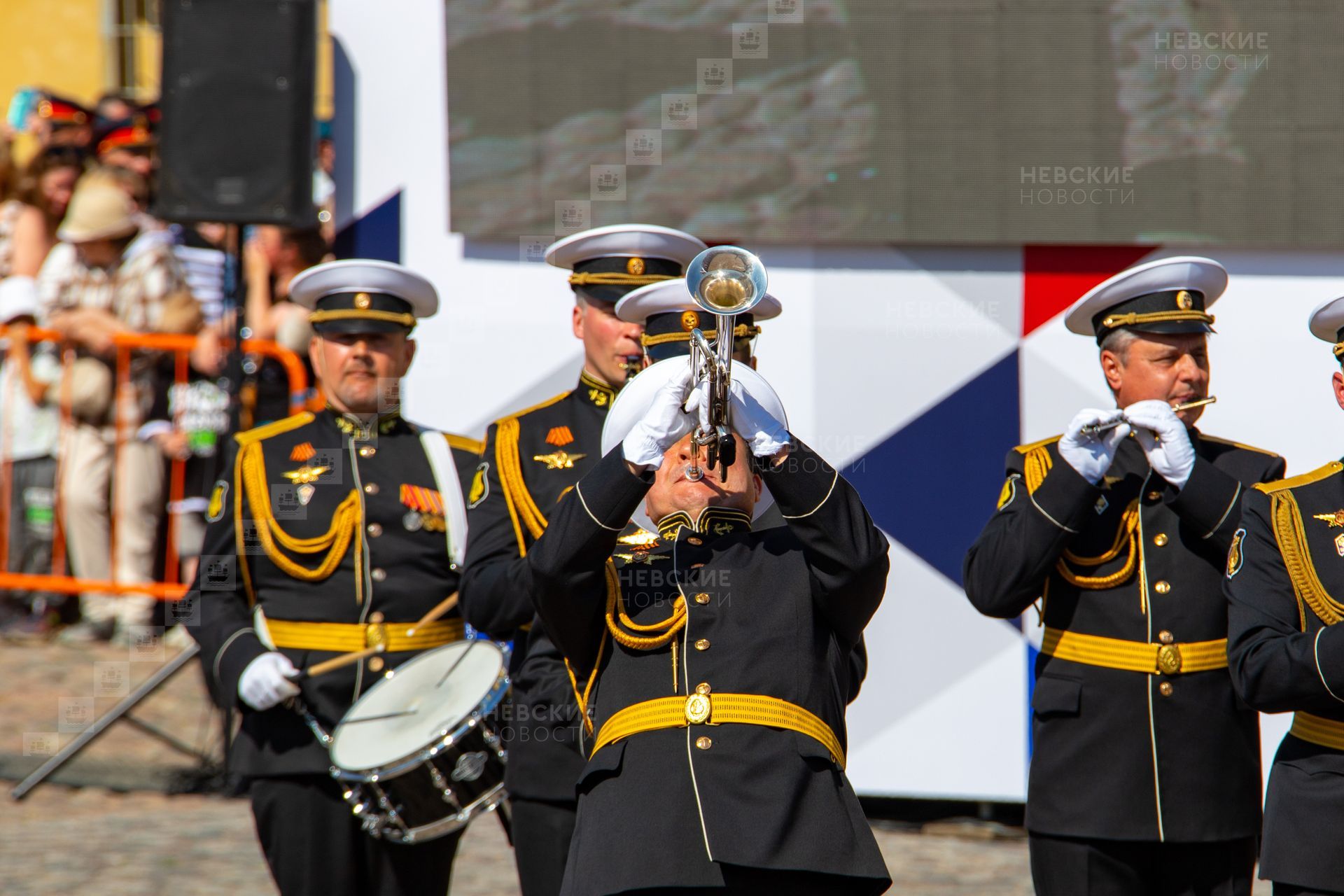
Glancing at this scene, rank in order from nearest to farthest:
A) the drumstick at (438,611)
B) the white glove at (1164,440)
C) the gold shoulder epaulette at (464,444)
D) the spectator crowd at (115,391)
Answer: the white glove at (1164,440) → the drumstick at (438,611) → the gold shoulder epaulette at (464,444) → the spectator crowd at (115,391)

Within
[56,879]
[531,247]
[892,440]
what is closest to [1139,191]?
[892,440]

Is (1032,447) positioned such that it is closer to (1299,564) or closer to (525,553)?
(1299,564)

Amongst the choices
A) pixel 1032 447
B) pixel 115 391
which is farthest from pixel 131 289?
pixel 1032 447

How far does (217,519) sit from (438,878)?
42.6 inches

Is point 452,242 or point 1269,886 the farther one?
point 452,242

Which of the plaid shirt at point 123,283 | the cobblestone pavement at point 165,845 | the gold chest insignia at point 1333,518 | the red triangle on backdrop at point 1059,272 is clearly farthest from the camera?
the plaid shirt at point 123,283

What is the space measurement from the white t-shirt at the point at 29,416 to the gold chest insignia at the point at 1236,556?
5.83m

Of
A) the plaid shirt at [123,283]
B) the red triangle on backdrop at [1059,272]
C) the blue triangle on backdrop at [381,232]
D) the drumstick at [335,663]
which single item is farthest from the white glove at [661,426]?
the plaid shirt at [123,283]

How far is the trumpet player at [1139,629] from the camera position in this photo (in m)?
3.74

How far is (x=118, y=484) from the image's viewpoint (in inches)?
303

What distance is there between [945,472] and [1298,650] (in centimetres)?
247

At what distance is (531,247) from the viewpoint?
19.1 feet

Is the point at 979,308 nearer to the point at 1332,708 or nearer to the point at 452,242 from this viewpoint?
the point at 452,242

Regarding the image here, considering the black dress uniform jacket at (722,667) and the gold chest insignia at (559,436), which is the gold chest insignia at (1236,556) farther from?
the gold chest insignia at (559,436)
